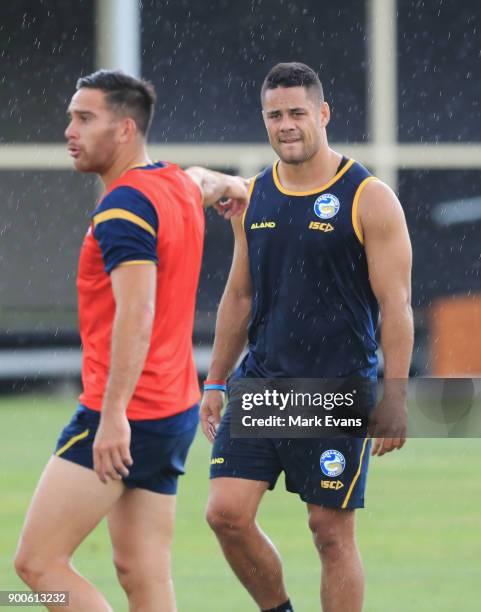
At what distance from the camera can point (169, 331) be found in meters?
5.11

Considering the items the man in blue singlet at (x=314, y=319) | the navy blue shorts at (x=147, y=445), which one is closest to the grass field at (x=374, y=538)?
the man in blue singlet at (x=314, y=319)

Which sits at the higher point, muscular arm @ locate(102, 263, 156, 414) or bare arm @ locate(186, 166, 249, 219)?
bare arm @ locate(186, 166, 249, 219)

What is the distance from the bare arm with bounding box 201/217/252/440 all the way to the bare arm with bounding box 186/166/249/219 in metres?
0.42

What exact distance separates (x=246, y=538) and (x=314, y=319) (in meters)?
0.96

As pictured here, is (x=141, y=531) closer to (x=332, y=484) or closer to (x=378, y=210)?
(x=332, y=484)

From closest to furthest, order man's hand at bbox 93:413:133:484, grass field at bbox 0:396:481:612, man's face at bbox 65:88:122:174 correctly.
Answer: man's hand at bbox 93:413:133:484, man's face at bbox 65:88:122:174, grass field at bbox 0:396:481:612

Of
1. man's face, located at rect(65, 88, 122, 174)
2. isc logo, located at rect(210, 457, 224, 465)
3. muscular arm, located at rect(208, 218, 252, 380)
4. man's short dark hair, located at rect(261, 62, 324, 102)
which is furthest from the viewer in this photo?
muscular arm, located at rect(208, 218, 252, 380)

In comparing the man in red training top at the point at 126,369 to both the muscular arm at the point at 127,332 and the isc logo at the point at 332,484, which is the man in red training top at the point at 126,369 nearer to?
the muscular arm at the point at 127,332

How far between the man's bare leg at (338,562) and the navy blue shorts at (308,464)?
0.06 m

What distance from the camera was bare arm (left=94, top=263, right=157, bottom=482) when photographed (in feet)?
15.7

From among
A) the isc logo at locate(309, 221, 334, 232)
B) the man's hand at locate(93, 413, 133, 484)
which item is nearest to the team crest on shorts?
the isc logo at locate(309, 221, 334, 232)

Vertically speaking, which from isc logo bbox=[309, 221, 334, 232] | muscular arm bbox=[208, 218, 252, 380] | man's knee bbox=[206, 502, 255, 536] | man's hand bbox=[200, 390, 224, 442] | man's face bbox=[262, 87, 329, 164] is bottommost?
man's knee bbox=[206, 502, 255, 536]

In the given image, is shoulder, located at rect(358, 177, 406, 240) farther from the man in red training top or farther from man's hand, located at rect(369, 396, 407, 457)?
the man in red training top

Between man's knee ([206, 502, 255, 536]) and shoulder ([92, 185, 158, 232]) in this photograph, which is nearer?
shoulder ([92, 185, 158, 232])
